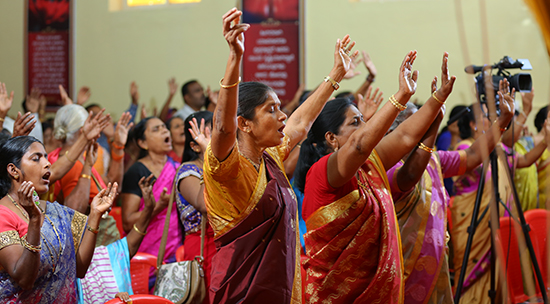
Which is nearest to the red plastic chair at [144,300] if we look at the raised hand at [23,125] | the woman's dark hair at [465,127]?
the raised hand at [23,125]

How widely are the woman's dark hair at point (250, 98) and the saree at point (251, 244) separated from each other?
0.16 meters

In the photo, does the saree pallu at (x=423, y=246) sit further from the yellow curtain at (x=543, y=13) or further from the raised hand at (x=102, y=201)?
the yellow curtain at (x=543, y=13)

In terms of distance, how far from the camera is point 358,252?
184 cm

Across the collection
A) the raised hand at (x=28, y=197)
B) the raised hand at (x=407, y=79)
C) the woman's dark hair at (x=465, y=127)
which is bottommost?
the raised hand at (x=28, y=197)

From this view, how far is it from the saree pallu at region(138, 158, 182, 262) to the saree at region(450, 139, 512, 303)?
1.80 m

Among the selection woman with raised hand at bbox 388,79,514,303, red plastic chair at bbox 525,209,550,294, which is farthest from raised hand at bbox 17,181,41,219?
red plastic chair at bbox 525,209,550,294

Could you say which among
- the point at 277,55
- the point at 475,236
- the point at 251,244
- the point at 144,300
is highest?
the point at 277,55

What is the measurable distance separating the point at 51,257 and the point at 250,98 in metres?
0.93

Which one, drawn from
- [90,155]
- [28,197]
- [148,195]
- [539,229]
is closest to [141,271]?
[148,195]

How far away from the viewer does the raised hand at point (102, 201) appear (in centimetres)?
198

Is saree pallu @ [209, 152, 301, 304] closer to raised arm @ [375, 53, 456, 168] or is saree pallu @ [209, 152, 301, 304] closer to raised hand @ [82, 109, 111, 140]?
raised arm @ [375, 53, 456, 168]

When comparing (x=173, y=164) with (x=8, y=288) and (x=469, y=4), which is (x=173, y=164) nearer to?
(x=8, y=288)

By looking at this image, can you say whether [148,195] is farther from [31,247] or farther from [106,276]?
[31,247]

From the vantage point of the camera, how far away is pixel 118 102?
6000mm
